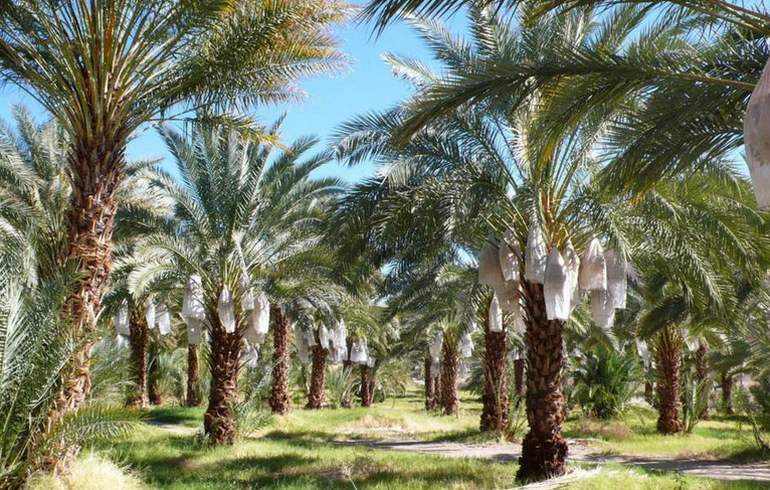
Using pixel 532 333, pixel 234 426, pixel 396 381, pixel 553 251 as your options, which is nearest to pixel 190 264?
pixel 234 426

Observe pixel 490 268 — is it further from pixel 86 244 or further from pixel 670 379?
pixel 670 379

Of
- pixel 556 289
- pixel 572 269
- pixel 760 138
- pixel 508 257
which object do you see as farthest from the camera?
pixel 508 257

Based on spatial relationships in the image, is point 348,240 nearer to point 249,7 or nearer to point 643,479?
point 249,7

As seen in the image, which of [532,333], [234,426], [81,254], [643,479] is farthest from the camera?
[234,426]

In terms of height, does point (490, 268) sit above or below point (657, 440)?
above

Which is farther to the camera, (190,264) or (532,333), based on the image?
(190,264)

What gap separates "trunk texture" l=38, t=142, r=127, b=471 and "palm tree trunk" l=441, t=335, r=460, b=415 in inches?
698

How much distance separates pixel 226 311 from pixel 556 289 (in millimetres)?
6829

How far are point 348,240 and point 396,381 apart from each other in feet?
130

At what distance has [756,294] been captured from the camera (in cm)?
1234

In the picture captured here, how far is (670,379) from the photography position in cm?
1897

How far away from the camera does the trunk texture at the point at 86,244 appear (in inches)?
291

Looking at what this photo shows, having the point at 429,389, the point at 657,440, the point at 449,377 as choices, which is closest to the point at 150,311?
the point at 449,377

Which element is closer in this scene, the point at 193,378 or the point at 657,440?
the point at 657,440
